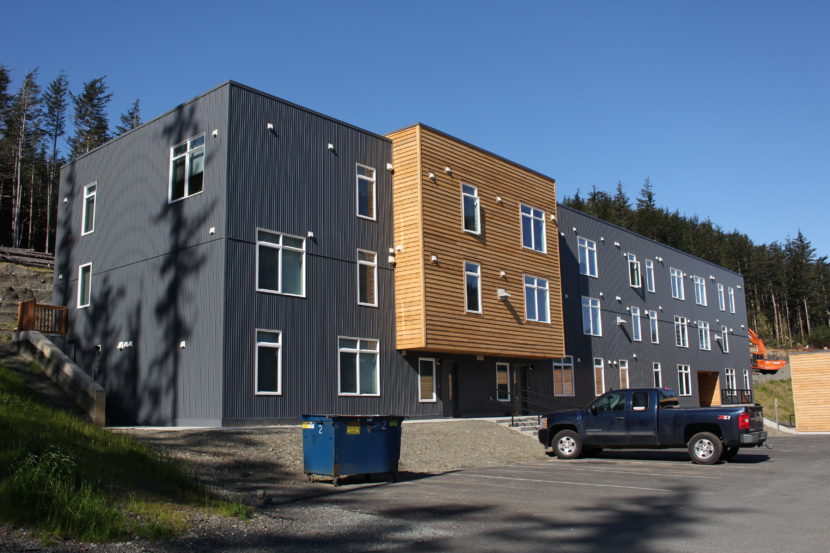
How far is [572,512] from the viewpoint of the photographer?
1021cm

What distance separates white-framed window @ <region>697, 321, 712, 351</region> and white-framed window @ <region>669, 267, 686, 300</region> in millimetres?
2755

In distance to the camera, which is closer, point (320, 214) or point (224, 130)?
point (224, 130)

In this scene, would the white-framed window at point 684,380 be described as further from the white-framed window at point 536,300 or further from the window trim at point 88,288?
the window trim at point 88,288

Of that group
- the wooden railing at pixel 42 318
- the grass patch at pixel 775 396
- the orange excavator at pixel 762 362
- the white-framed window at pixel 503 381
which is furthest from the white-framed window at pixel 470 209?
the orange excavator at pixel 762 362

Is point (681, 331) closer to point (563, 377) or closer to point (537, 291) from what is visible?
point (563, 377)

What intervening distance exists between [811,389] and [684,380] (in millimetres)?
8094

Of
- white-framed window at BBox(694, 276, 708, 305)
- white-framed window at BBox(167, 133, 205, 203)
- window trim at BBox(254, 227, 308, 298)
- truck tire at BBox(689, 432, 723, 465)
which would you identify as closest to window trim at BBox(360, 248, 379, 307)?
window trim at BBox(254, 227, 308, 298)

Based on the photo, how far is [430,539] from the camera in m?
8.28

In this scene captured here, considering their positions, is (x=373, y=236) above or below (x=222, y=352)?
above

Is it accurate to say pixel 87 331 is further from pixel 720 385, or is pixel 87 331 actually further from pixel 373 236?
pixel 720 385

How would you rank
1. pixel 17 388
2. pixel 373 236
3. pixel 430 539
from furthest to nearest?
pixel 373 236, pixel 17 388, pixel 430 539

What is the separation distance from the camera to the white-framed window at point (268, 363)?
63.5 feet

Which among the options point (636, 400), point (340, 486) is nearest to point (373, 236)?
point (636, 400)

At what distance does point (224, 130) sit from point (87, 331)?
29.7ft
